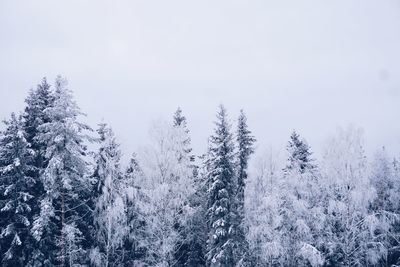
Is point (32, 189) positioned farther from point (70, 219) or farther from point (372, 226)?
point (372, 226)

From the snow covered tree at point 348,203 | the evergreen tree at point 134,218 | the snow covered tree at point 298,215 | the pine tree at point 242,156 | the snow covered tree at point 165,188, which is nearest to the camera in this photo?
the snow covered tree at point 165,188

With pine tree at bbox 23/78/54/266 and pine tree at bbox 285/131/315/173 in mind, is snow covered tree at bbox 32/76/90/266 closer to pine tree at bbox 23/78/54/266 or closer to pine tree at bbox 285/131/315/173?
pine tree at bbox 23/78/54/266

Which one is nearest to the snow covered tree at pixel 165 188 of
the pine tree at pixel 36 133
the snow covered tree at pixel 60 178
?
the snow covered tree at pixel 60 178

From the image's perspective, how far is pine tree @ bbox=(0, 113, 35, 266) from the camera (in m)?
26.7

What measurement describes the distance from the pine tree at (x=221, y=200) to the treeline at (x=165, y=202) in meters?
0.09

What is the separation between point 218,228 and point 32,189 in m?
15.0

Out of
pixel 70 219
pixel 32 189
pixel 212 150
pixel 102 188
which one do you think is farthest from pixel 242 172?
pixel 32 189

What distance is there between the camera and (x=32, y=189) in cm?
2881

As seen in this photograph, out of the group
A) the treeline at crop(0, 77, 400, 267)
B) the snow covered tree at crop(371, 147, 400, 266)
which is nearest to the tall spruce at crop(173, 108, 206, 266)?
the treeline at crop(0, 77, 400, 267)

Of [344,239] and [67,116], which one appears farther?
[344,239]

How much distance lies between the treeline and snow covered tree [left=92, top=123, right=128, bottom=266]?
8 cm

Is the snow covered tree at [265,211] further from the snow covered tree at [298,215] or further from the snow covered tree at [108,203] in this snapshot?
the snow covered tree at [108,203]

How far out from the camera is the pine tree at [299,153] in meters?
38.2

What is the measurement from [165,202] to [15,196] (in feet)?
36.0
